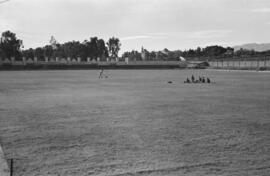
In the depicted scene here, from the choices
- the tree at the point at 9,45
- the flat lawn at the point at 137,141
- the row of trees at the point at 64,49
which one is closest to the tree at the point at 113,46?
the row of trees at the point at 64,49

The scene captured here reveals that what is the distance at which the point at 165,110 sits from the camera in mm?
12656

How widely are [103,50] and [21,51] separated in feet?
99.9

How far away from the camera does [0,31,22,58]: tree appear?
358 ft

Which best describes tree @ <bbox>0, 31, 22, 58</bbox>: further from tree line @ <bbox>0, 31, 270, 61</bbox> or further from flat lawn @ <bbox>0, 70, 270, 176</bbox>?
flat lawn @ <bbox>0, 70, 270, 176</bbox>

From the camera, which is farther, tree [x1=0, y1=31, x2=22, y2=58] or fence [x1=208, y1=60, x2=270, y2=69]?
tree [x1=0, y1=31, x2=22, y2=58]

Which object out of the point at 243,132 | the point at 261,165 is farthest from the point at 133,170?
the point at 243,132

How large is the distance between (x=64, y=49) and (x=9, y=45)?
2227 centimetres

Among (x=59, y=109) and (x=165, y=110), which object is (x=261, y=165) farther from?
(x=59, y=109)

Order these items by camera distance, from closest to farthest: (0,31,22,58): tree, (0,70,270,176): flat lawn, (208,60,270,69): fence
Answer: (0,70,270,176): flat lawn, (208,60,270,69): fence, (0,31,22,58): tree

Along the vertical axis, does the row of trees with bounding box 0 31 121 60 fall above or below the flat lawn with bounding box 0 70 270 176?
above

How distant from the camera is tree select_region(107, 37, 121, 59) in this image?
5527 inches

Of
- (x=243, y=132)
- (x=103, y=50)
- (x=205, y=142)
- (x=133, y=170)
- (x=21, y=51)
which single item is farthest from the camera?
(x=103, y=50)

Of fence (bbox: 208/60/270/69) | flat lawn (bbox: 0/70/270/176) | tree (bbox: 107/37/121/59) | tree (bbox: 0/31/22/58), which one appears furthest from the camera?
tree (bbox: 107/37/121/59)

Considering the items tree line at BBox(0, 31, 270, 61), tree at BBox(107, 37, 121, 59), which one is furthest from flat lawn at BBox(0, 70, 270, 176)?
tree at BBox(107, 37, 121, 59)
